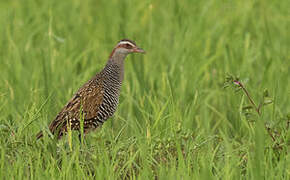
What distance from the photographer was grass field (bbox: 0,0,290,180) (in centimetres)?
475

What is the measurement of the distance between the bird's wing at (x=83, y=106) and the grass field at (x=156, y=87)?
15 centimetres

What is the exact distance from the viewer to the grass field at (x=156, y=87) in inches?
187

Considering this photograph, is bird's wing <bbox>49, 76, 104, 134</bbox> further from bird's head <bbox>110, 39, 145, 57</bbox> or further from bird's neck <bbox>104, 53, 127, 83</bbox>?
bird's head <bbox>110, 39, 145, 57</bbox>

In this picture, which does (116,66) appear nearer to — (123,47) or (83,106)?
(123,47)

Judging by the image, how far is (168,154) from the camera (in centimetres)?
496

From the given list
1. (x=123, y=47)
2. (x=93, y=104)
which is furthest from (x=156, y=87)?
(x=93, y=104)

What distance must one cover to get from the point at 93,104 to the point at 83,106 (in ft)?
0.30

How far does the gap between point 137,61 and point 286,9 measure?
278 centimetres

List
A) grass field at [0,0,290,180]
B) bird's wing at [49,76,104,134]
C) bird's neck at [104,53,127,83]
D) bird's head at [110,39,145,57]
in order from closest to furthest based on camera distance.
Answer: grass field at [0,0,290,180] < bird's wing at [49,76,104,134] < bird's neck at [104,53,127,83] < bird's head at [110,39,145,57]

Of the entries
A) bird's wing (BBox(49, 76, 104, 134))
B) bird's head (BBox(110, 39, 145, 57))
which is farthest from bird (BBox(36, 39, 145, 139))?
bird's head (BBox(110, 39, 145, 57))

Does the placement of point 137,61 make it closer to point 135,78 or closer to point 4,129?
point 135,78

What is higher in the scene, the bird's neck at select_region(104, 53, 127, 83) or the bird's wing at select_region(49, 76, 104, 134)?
the bird's neck at select_region(104, 53, 127, 83)

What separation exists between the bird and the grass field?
0.13 m

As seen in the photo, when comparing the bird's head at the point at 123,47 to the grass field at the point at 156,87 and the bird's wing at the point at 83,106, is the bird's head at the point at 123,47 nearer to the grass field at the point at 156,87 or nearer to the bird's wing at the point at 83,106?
the bird's wing at the point at 83,106
